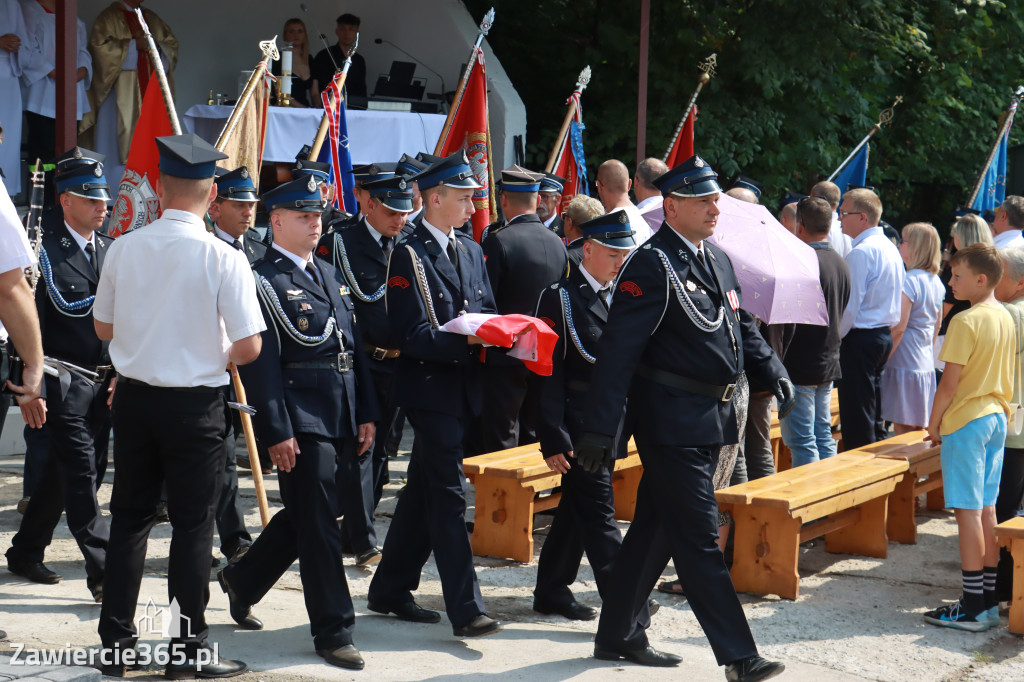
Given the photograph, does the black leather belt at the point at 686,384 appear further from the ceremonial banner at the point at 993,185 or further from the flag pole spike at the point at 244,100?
the ceremonial banner at the point at 993,185

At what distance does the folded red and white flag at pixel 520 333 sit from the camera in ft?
16.4

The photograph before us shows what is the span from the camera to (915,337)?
8.04 m

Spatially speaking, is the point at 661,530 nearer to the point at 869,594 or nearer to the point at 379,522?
the point at 869,594

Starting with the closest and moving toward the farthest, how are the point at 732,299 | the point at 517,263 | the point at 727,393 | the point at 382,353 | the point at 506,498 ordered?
the point at 727,393 < the point at 732,299 < the point at 506,498 < the point at 382,353 < the point at 517,263

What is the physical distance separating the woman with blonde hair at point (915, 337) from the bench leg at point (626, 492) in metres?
1.84

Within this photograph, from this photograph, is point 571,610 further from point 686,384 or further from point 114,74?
point 114,74

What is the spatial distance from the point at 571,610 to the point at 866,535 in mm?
2117

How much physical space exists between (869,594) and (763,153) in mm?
8331

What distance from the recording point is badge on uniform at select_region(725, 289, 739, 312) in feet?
→ 15.9

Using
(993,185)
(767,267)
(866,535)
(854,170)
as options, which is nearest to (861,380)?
(866,535)

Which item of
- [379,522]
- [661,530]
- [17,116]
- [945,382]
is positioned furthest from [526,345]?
[17,116]

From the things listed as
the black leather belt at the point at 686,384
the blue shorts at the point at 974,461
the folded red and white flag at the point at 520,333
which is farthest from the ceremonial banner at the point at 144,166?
the blue shorts at the point at 974,461

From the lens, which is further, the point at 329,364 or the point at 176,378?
the point at 329,364

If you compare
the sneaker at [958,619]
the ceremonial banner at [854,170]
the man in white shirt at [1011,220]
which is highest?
the ceremonial banner at [854,170]
